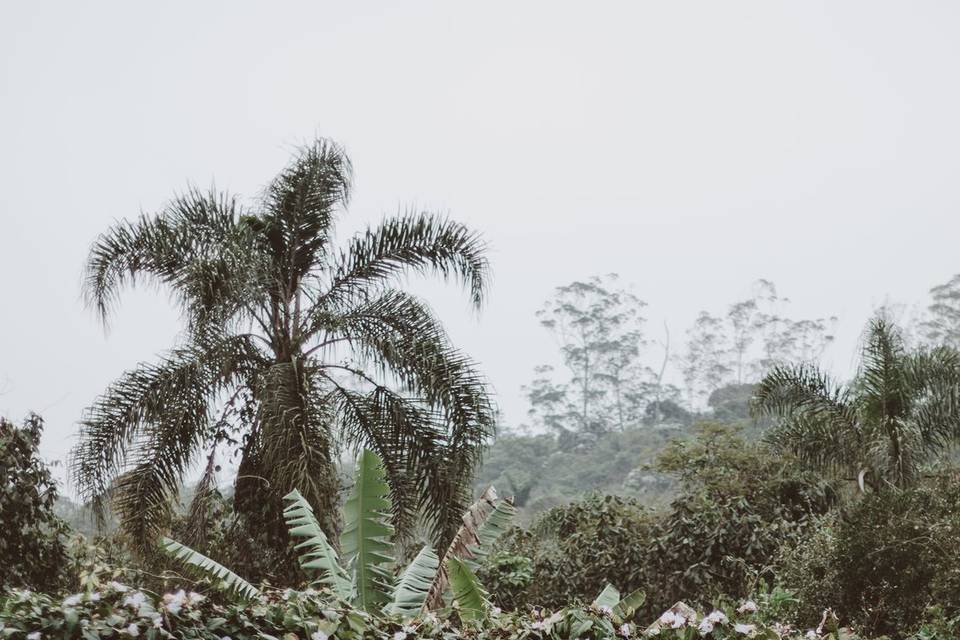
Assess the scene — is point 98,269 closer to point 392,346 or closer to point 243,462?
point 243,462

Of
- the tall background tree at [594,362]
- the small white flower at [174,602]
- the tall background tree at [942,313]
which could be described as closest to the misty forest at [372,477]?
the small white flower at [174,602]

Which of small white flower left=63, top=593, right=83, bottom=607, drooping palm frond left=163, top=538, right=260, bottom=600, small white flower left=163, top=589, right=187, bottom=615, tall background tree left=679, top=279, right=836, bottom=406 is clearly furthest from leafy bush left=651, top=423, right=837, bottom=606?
tall background tree left=679, top=279, right=836, bottom=406

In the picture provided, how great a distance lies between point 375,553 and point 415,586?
39 centimetres

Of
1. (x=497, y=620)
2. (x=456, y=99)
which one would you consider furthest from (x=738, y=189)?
(x=497, y=620)

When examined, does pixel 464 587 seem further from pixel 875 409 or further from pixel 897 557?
pixel 875 409

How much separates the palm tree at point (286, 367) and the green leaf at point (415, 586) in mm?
2175

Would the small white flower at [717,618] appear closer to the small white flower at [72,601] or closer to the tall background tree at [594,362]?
the small white flower at [72,601]

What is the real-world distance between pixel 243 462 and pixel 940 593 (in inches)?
274

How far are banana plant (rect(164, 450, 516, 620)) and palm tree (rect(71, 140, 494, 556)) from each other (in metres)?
1.89

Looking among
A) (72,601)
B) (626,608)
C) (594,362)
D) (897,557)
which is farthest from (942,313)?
(72,601)

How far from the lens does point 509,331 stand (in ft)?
147

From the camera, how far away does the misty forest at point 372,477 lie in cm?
580

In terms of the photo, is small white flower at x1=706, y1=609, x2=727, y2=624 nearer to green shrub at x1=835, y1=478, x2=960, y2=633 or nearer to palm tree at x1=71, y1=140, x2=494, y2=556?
green shrub at x1=835, y1=478, x2=960, y2=633

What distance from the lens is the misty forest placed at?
5.80 meters
